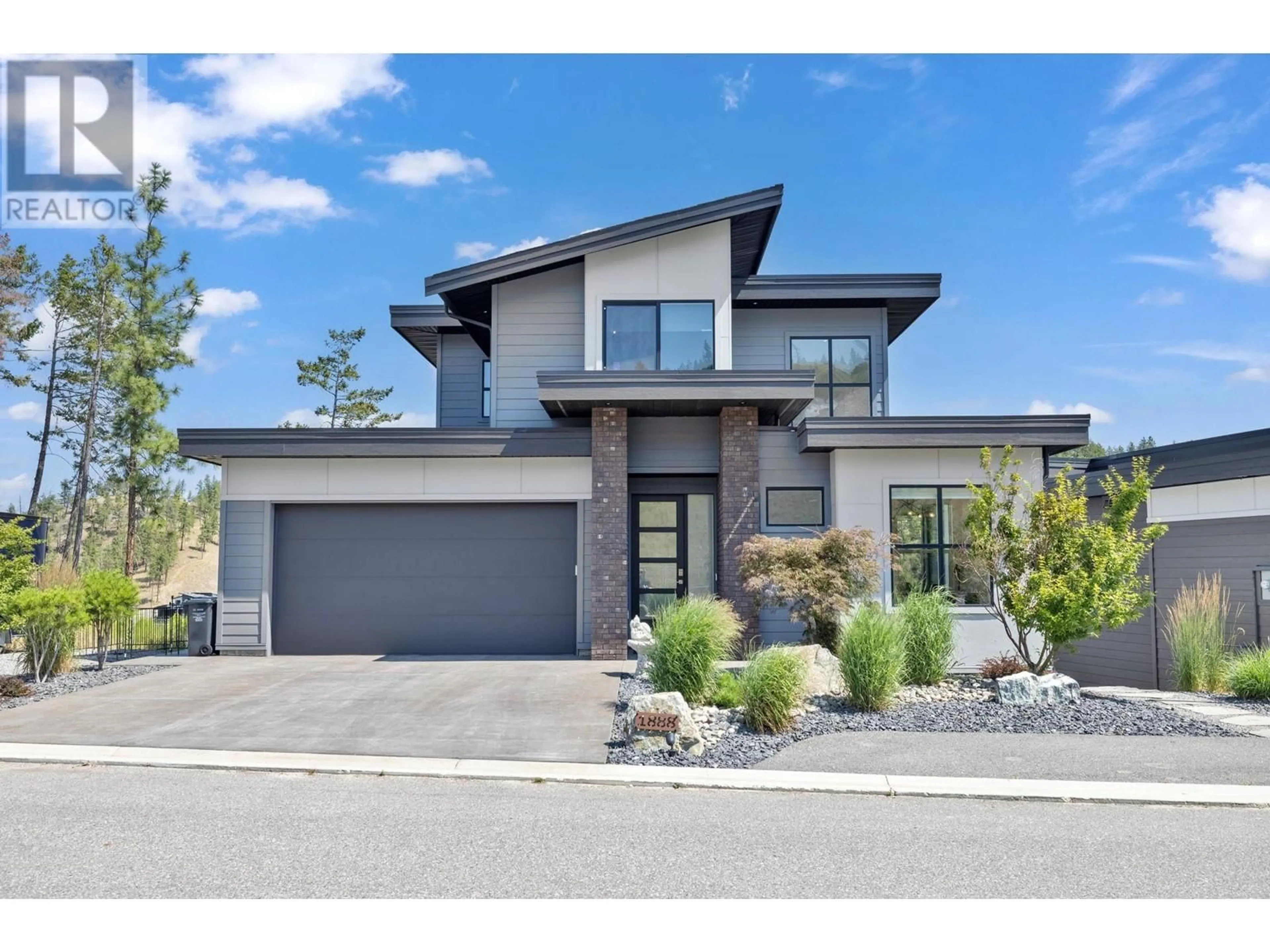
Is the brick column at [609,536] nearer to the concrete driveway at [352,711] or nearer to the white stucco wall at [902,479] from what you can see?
the concrete driveway at [352,711]

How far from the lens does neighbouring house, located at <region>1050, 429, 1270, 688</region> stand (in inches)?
525

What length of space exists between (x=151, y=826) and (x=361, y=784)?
171 centimetres

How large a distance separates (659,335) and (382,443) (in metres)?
4.97

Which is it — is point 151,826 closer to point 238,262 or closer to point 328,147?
point 328,147

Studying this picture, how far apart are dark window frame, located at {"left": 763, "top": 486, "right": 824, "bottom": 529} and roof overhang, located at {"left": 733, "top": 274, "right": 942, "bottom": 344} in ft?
14.7

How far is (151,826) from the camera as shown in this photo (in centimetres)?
622

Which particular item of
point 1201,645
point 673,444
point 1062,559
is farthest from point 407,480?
point 1201,645

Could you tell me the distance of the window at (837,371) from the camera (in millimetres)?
18266

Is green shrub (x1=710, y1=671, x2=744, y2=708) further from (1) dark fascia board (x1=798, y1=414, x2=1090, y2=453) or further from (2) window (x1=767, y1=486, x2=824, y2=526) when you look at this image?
(1) dark fascia board (x1=798, y1=414, x2=1090, y2=453)

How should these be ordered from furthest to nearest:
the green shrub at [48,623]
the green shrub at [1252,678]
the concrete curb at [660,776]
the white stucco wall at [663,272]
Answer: the white stucco wall at [663,272] → the green shrub at [48,623] → the green shrub at [1252,678] → the concrete curb at [660,776]

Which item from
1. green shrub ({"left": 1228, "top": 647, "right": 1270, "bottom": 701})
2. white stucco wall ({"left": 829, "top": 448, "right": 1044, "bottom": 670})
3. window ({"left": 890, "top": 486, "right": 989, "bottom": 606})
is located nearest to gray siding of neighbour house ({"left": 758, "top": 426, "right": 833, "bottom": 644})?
white stucco wall ({"left": 829, "top": 448, "right": 1044, "bottom": 670})

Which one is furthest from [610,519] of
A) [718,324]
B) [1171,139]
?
[1171,139]

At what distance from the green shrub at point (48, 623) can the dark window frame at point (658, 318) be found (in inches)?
340

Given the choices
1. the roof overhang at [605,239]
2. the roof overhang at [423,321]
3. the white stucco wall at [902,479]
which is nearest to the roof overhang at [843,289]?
the roof overhang at [605,239]
